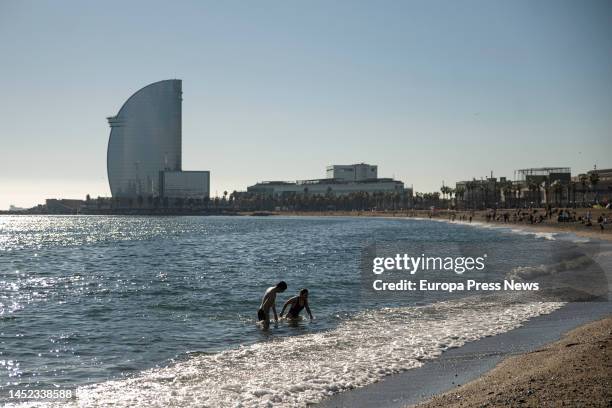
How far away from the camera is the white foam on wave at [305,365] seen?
9.55 m

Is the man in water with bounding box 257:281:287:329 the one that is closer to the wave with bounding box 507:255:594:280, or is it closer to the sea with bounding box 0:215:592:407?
the sea with bounding box 0:215:592:407

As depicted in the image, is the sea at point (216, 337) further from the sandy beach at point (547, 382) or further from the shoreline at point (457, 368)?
the sandy beach at point (547, 382)

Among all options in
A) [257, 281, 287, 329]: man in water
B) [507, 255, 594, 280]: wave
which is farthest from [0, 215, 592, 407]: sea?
[507, 255, 594, 280]: wave

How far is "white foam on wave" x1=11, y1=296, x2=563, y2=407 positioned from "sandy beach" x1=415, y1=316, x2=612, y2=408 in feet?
6.43

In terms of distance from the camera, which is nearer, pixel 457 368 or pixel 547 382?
pixel 547 382

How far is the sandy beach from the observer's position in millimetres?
7660

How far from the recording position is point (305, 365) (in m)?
11.7

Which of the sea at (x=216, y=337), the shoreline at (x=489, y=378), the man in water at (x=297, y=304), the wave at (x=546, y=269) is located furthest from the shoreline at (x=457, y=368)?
the wave at (x=546, y=269)

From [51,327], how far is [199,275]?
53.8 feet

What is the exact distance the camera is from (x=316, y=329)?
52.9 feet

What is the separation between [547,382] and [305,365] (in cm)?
467

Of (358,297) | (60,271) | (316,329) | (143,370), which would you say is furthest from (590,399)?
(60,271)

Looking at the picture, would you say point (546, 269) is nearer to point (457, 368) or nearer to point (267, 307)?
point (267, 307)

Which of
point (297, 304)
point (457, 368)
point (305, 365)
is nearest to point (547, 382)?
point (457, 368)
